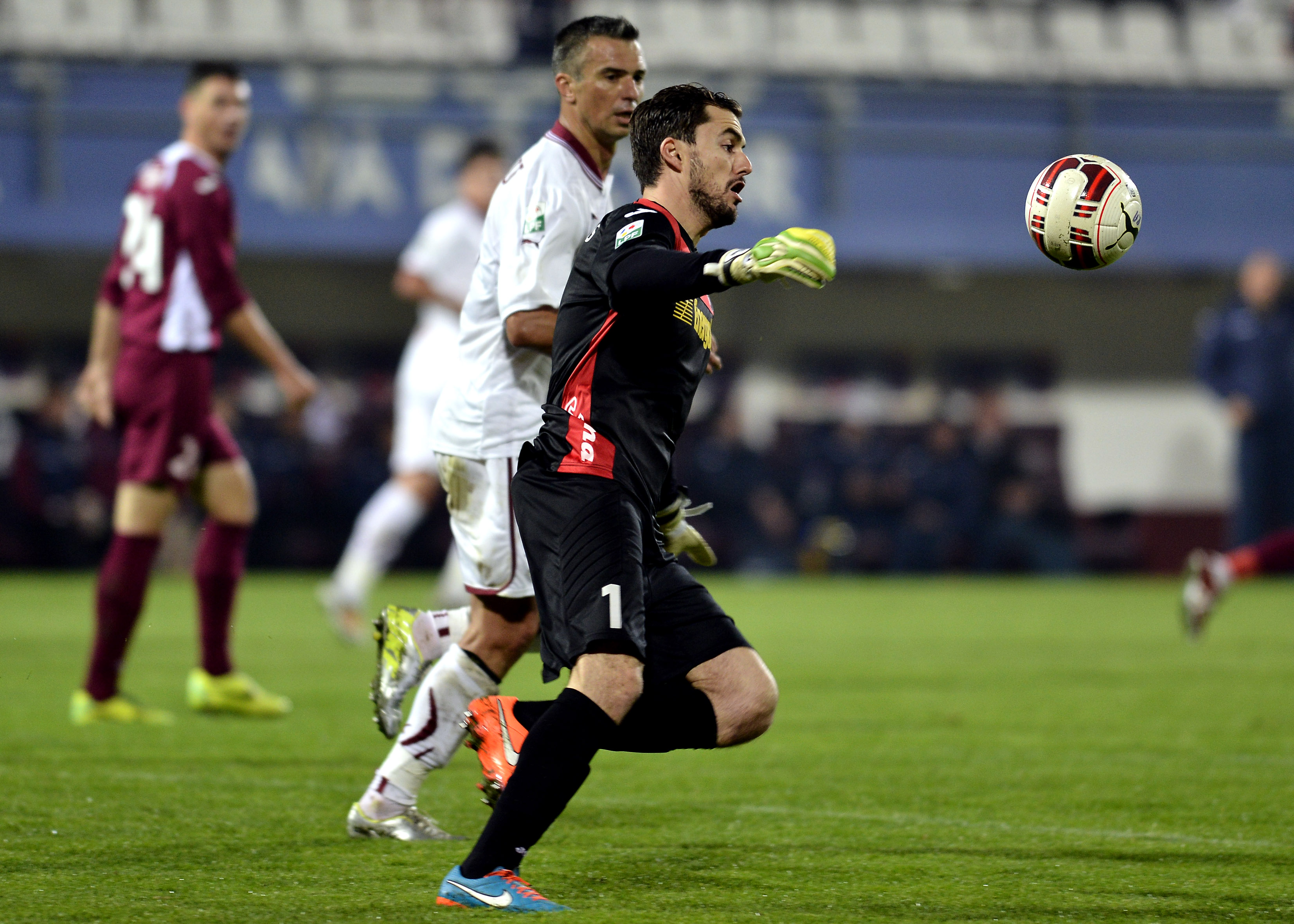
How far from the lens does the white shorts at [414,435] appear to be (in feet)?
32.4

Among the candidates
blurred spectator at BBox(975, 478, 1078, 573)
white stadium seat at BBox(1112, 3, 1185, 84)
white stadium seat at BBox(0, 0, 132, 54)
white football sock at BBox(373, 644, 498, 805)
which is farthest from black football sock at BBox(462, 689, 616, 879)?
white stadium seat at BBox(1112, 3, 1185, 84)

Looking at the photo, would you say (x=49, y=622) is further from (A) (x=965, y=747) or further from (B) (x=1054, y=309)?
(B) (x=1054, y=309)

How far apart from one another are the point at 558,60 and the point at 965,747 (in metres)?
2.93

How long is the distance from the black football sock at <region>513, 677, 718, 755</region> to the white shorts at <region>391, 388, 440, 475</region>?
6281 mm

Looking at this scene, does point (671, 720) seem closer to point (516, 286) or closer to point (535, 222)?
point (516, 286)

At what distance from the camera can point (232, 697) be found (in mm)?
6594

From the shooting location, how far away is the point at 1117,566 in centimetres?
1816

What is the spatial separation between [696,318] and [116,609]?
343cm

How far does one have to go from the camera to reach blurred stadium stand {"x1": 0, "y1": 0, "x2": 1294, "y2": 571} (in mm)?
16344

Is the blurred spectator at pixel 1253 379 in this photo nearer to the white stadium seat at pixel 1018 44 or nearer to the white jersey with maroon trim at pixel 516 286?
the white stadium seat at pixel 1018 44

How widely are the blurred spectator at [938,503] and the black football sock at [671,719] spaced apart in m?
13.7

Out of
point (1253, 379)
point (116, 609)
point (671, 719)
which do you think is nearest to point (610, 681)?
point (671, 719)

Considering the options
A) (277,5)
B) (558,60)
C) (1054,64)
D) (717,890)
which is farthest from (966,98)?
(717,890)

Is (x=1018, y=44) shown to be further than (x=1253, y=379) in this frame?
Yes
